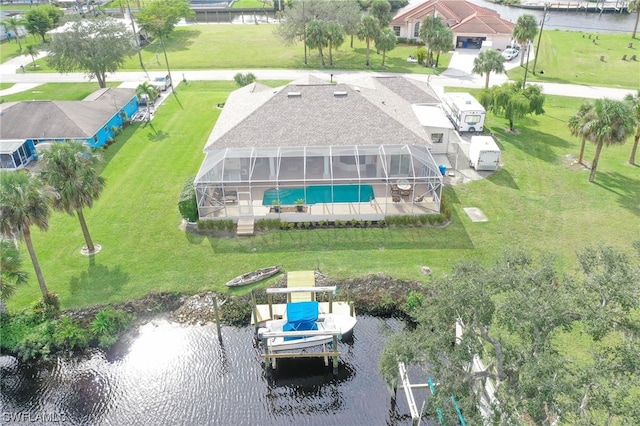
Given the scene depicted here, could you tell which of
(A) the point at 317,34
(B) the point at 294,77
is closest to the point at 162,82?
(B) the point at 294,77

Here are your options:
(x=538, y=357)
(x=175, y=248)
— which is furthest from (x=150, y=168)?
(x=538, y=357)

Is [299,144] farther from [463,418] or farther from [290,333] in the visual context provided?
[463,418]

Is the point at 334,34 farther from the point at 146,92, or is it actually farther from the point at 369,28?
the point at 146,92

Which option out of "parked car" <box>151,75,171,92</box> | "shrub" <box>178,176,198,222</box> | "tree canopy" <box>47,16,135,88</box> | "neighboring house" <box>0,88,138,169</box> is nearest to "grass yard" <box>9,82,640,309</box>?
"shrub" <box>178,176,198,222</box>

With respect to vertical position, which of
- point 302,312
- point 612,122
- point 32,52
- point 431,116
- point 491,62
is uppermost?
point 491,62

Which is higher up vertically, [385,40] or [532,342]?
[385,40]
